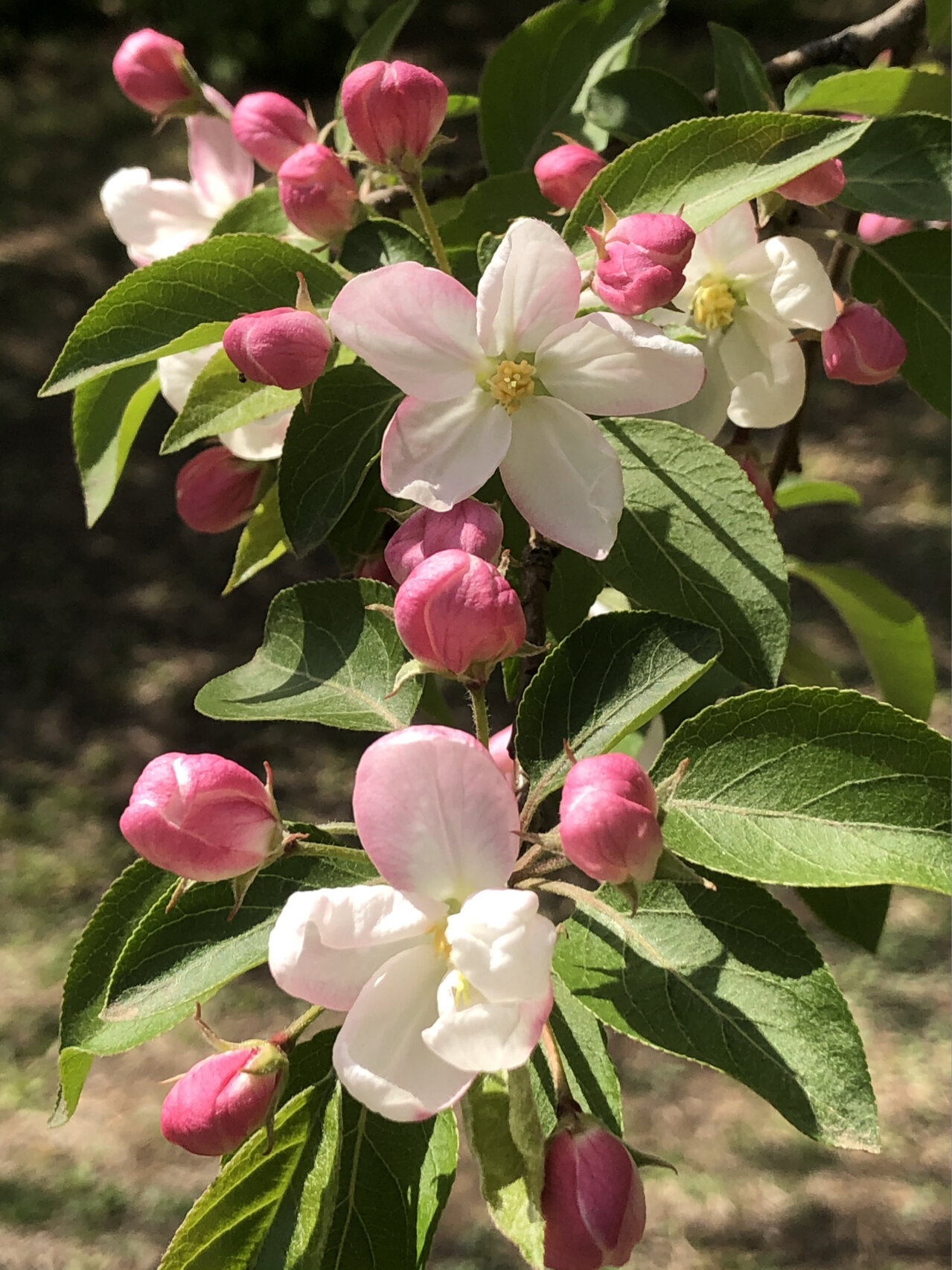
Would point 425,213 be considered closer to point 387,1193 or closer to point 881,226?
point 881,226

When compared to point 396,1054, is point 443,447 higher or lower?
higher

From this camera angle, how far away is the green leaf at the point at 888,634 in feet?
3.90

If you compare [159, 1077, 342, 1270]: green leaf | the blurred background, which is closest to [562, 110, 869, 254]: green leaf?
[159, 1077, 342, 1270]: green leaf

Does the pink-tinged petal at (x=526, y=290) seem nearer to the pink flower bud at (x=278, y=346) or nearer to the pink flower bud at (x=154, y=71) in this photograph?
the pink flower bud at (x=278, y=346)

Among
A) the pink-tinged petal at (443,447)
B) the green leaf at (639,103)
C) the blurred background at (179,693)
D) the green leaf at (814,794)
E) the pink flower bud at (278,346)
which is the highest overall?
→ the pink flower bud at (278,346)

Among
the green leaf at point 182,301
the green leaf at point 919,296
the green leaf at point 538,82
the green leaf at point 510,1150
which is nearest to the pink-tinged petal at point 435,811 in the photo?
the green leaf at point 510,1150

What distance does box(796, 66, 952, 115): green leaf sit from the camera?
83 cm

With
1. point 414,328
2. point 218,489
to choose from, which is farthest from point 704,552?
point 218,489

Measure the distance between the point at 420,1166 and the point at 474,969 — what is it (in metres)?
0.23

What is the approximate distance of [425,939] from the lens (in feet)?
1.92

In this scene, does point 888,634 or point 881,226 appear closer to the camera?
point 881,226

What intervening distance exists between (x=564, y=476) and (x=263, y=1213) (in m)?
0.44

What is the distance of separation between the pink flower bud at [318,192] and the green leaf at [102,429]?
183 mm

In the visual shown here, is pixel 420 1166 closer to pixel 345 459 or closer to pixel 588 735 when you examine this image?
pixel 588 735
